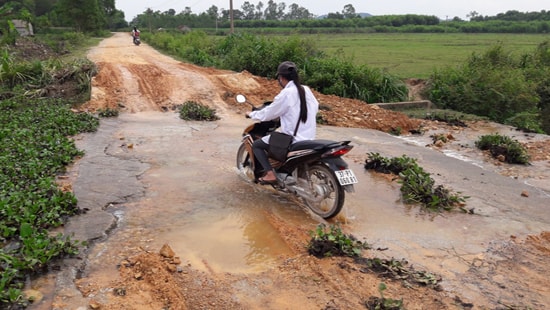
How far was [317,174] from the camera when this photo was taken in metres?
5.16

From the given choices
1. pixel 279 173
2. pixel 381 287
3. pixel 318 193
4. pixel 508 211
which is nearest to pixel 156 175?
pixel 279 173

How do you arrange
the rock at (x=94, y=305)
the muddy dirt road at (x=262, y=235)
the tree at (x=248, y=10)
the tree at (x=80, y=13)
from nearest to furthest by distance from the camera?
the rock at (x=94, y=305)
the muddy dirt road at (x=262, y=235)
the tree at (x=80, y=13)
the tree at (x=248, y=10)

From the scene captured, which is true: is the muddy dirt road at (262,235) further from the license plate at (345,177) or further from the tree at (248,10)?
the tree at (248,10)

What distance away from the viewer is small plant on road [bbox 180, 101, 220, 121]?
10.2 metres

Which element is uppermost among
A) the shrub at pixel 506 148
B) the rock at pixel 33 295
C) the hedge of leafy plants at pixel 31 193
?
the hedge of leafy plants at pixel 31 193

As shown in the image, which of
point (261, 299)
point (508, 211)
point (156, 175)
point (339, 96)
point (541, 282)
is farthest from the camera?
point (339, 96)

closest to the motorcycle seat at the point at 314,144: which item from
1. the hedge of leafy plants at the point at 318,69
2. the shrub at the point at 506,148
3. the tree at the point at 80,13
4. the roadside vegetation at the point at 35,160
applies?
the roadside vegetation at the point at 35,160

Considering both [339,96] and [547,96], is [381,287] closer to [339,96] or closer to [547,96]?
[339,96]

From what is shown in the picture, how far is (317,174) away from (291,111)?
0.79 m

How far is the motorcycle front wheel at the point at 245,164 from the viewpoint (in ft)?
19.7

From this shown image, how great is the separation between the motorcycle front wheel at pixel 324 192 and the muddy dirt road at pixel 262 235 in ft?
0.54

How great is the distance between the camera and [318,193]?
5.02 metres

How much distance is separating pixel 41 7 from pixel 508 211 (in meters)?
84.0

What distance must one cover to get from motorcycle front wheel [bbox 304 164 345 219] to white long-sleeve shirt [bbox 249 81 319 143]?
42 centimetres
